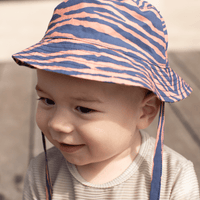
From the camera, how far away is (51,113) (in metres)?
0.84

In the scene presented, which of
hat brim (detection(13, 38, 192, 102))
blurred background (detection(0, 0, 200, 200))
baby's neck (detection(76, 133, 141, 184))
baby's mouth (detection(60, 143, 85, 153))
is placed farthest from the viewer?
blurred background (detection(0, 0, 200, 200))

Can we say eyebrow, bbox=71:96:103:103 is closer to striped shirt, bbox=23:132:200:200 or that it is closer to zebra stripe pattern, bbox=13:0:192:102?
zebra stripe pattern, bbox=13:0:192:102

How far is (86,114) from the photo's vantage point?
31.1 inches

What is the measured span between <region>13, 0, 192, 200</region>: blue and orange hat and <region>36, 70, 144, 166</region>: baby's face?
2.1 inches

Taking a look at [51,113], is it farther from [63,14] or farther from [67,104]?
[63,14]

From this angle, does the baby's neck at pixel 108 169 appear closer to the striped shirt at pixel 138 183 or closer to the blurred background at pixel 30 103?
the striped shirt at pixel 138 183

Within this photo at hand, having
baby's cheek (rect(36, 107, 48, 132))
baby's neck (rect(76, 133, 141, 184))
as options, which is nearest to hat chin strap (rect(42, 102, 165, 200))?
baby's neck (rect(76, 133, 141, 184))

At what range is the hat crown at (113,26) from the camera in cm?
79

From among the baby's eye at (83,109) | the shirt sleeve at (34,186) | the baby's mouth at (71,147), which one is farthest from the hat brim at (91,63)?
the shirt sleeve at (34,186)

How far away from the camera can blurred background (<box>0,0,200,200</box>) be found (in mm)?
1885

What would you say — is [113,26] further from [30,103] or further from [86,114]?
[30,103]

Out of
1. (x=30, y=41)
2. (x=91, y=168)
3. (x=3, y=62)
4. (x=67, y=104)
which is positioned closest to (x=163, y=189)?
(x=91, y=168)

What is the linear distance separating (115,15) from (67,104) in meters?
0.28

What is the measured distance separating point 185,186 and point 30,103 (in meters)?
1.82
